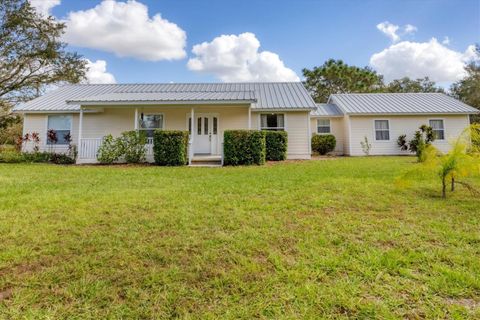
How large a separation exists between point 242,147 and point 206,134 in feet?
12.3

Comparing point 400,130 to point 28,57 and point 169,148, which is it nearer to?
point 169,148

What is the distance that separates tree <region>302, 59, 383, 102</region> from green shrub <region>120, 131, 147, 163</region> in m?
26.5

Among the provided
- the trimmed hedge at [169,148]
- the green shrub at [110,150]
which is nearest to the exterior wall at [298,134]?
the trimmed hedge at [169,148]

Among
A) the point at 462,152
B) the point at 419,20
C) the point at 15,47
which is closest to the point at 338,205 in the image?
the point at 462,152

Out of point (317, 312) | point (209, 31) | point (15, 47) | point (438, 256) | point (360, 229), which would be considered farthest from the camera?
point (15, 47)

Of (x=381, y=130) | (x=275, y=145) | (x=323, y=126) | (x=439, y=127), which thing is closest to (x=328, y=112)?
(x=323, y=126)

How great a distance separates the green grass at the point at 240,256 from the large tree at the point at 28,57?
2185 centimetres

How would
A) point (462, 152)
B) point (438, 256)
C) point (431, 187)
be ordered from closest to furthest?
point (438, 256) → point (462, 152) → point (431, 187)

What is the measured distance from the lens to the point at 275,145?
1206 centimetres

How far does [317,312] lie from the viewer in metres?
1.79

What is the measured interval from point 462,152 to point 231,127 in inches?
403

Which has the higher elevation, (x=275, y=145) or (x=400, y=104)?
(x=400, y=104)

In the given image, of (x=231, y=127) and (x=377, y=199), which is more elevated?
(x=231, y=127)

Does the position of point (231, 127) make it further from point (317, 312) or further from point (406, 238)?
point (317, 312)
